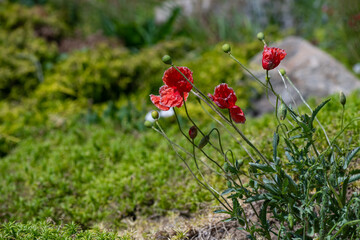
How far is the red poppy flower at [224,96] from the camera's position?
1435 mm

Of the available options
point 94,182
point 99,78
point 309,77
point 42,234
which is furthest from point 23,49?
point 42,234

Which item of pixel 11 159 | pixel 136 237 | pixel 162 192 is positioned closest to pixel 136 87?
pixel 11 159

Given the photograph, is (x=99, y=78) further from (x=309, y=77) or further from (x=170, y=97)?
(x=170, y=97)

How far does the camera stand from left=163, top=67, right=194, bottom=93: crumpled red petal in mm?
1443

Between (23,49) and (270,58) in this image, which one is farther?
(23,49)

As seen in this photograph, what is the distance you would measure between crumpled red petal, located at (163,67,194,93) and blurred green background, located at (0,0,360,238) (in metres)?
0.87

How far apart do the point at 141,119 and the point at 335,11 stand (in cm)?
425

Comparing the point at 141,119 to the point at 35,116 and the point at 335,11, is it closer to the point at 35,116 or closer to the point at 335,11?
the point at 35,116

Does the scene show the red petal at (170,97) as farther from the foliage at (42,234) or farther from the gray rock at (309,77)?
the gray rock at (309,77)

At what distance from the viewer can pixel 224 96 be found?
4.77 feet

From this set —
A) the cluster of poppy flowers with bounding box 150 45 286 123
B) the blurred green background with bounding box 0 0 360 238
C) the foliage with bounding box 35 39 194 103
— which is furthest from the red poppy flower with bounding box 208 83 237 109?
the foliage with bounding box 35 39 194 103

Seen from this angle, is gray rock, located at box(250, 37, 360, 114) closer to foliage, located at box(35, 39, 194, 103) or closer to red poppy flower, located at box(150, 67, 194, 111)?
foliage, located at box(35, 39, 194, 103)

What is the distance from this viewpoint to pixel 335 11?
605cm

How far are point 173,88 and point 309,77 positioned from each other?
3.20 metres
